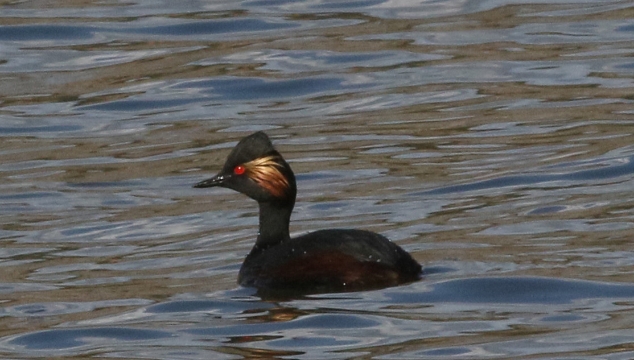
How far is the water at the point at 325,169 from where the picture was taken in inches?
314

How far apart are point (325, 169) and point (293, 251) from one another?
430 cm

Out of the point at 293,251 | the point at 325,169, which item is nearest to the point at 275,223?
the point at 293,251

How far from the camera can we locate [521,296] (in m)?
8.38

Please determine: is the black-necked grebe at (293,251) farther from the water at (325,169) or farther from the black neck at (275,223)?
the water at (325,169)

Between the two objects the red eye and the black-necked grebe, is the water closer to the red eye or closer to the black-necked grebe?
the black-necked grebe

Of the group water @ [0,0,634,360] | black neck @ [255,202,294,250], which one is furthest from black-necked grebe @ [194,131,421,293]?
water @ [0,0,634,360]

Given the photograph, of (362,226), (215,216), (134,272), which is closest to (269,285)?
(134,272)

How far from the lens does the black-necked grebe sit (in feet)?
28.3

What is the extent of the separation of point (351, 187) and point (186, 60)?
20.4ft

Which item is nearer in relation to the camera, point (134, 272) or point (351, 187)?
point (134, 272)

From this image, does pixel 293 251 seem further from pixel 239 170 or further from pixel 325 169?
pixel 325 169

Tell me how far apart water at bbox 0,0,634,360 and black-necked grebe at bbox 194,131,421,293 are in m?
0.14

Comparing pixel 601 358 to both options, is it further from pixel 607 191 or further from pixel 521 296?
pixel 607 191

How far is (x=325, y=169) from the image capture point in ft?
43.1
